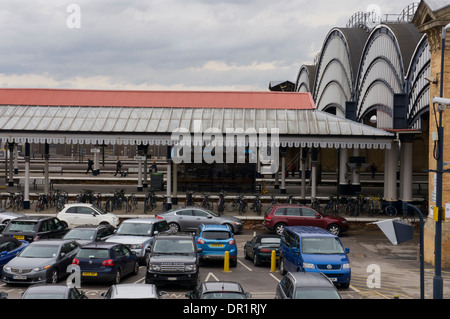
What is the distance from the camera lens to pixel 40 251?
18.6 meters

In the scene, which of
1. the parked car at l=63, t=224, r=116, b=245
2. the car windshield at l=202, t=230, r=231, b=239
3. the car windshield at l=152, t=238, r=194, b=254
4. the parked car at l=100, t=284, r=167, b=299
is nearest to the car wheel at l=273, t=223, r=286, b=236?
the car windshield at l=202, t=230, r=231, b=239

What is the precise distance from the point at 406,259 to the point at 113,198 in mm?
18548

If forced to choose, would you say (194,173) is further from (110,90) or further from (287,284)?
(287,284)

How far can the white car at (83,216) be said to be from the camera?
2931 centimetres

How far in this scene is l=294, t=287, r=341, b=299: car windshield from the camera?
12.7 metres

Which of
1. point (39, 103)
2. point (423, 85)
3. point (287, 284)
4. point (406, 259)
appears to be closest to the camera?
point (287, 284)

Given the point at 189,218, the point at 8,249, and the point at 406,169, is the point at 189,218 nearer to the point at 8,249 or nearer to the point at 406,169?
the point at 8,249

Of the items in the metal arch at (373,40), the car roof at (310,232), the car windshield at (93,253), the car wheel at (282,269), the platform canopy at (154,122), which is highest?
the metal arch at (373,40)

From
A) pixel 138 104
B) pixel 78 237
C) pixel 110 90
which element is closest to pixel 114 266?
pixel 78 237

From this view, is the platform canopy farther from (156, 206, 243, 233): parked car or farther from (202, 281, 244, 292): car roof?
(202, 281, 244, 292): car roof

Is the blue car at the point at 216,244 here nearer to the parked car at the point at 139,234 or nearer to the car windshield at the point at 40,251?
the parked car at the point at 139,234

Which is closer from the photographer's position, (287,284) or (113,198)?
(287,284)

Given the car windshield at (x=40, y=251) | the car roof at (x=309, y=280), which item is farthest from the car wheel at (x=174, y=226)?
the car roof at (x=309, y=280)

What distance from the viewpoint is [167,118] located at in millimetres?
34469
